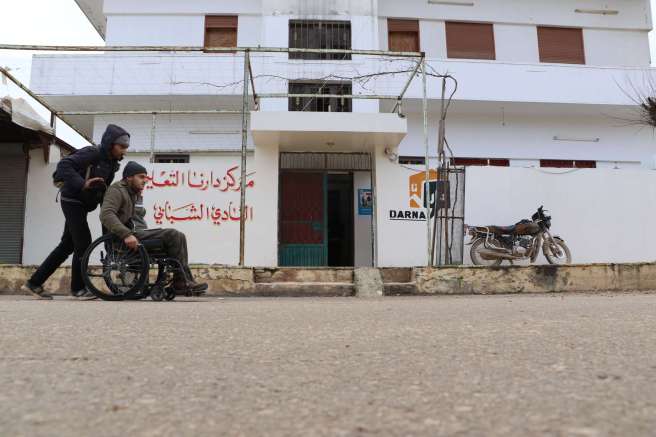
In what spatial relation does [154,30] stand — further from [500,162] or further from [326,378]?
[326,378]

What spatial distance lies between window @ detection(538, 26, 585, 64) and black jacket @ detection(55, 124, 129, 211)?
13501mm

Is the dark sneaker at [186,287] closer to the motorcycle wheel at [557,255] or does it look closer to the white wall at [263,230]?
the white wall at [263,230]

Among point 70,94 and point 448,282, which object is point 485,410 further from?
point 70,94

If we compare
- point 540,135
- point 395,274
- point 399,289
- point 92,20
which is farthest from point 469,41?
point 92,20

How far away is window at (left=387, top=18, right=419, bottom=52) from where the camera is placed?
1416cm

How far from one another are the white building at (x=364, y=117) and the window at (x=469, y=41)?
0.13 feet

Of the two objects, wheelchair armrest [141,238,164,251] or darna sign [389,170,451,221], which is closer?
wheelchair armrest [141,238,164,251]

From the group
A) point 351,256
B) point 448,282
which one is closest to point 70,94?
point 351,256

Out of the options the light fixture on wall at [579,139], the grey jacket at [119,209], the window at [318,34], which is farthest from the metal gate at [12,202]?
the light fixture on wall at [579,139]

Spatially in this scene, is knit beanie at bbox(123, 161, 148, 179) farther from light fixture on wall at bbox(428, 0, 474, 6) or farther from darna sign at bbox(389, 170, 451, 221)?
light fixture on wall at bbox(428, 0, 474, 6)

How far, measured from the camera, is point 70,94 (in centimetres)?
1198

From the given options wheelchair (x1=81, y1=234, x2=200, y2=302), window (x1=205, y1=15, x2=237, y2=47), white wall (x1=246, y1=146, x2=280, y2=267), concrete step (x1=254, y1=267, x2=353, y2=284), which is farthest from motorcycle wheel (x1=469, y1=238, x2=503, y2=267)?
window (x1=205, y1=15, x2=237, y2=47)

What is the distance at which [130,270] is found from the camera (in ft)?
13.7

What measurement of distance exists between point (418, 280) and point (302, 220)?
4.06m
